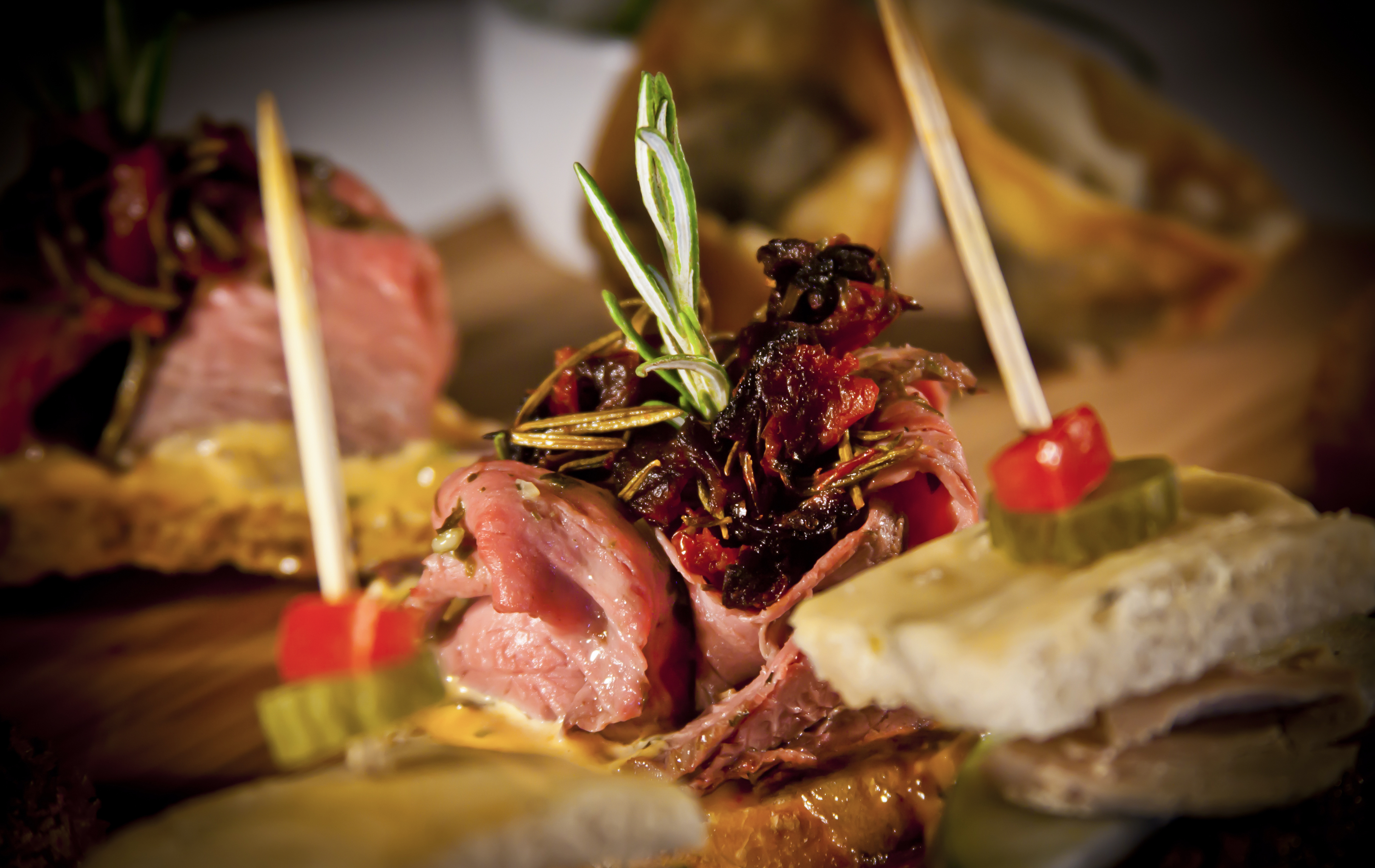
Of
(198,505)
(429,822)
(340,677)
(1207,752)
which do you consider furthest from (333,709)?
(198,505)

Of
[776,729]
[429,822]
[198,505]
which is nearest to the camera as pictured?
[429,822]

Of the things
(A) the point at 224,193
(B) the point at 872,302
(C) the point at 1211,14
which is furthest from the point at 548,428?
(C) the point at 1211,14

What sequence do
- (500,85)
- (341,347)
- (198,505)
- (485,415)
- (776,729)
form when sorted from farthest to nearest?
(500,85)
(485,415)
(341,347)
(198,505)
(776,729)

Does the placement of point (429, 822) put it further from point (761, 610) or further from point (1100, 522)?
point (1100, 522)

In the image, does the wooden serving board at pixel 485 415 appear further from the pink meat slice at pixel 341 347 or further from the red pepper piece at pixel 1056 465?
the red pepper piece at pixel 1056 465

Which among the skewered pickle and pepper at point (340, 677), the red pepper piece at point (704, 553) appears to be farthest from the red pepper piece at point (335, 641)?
the red pepper piece at point (704, 553)

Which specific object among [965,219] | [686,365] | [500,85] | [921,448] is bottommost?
[921,448]

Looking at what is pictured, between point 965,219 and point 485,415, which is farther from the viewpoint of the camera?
point 485,415
